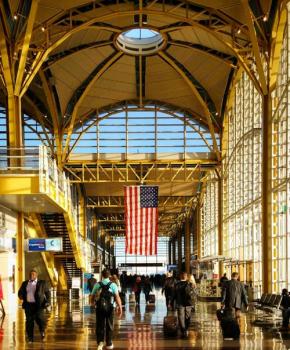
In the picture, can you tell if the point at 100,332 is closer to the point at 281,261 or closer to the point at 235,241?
the point at 281,261

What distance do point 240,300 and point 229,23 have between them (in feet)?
72.4

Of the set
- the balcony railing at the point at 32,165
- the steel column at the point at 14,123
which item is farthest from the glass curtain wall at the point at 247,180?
the steel column at the point at 14,123

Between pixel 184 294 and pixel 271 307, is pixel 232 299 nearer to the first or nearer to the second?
pixel 184 294

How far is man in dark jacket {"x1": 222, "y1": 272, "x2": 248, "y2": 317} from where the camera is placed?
18.8 m

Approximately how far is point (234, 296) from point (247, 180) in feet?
85.1

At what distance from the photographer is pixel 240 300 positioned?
18922 mm

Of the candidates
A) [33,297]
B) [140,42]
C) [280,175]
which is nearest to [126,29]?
[140,42]

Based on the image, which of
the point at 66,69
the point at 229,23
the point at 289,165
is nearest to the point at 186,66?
the point at 66,69

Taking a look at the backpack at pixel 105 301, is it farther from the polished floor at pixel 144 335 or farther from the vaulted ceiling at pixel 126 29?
the vaulted ceiling at pixel 126 29

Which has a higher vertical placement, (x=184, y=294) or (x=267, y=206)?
(x=267, y=206)

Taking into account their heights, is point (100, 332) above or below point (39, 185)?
below

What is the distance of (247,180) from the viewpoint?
44.3 metres

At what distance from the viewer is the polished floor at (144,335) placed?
54.2 feet

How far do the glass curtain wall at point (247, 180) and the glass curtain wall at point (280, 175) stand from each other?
18.2 ft
